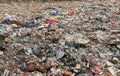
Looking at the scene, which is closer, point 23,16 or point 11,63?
point 11,63

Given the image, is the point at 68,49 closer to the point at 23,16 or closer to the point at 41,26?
the point at 41,26

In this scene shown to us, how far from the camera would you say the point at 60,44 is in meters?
4.98

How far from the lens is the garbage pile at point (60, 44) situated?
4.43 meters

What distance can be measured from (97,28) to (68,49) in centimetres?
132

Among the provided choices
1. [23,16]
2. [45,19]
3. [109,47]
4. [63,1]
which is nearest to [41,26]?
[45,19]

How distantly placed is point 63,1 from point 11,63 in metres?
5.25

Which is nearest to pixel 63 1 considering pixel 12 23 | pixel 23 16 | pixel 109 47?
pixel 23 16

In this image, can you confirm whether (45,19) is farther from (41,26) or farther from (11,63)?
(11,63)

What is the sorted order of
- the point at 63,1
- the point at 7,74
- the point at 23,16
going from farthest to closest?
the point at 63,1 → the point at 23,16 → the point at 7,74

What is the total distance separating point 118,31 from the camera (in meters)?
5.71

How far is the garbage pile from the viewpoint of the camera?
443 centimetres

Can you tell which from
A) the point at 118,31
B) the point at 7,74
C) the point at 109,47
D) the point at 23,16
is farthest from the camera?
the point at 23,16

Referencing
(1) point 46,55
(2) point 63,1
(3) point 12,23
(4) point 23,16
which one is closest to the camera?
A: (1) point 46,55

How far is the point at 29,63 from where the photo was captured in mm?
4441
